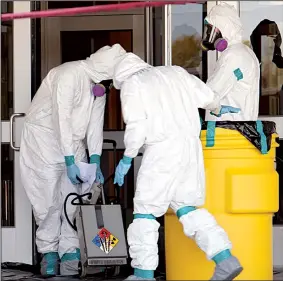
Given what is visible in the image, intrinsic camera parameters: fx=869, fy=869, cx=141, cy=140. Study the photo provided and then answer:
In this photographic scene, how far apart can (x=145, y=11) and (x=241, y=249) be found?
7.66ft

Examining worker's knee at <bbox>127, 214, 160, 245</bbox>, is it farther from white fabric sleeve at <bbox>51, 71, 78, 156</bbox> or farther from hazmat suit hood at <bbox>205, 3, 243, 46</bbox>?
hazmat suit hood at <bbox>205, 3, 243, 46</bbox>

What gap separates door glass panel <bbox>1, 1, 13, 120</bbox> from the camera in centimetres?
600

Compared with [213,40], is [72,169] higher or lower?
lower

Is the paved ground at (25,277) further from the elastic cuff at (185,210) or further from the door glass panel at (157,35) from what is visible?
the door glass panel at (157,35)

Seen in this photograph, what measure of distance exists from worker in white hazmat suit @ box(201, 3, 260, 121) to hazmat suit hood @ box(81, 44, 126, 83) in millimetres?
580

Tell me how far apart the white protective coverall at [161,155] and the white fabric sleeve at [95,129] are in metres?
0.91

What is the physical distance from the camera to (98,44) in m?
7.29

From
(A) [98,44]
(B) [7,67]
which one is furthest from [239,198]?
(A) [98,44]

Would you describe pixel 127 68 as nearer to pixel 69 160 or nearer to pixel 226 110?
pixel 226 110

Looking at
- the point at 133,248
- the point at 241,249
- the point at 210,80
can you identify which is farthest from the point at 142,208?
the point at 210,80

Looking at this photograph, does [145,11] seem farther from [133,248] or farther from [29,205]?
[133,248]

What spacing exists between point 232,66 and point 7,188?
1.88 metres

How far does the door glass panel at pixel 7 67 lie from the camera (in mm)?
5996

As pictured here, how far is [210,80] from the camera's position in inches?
203
